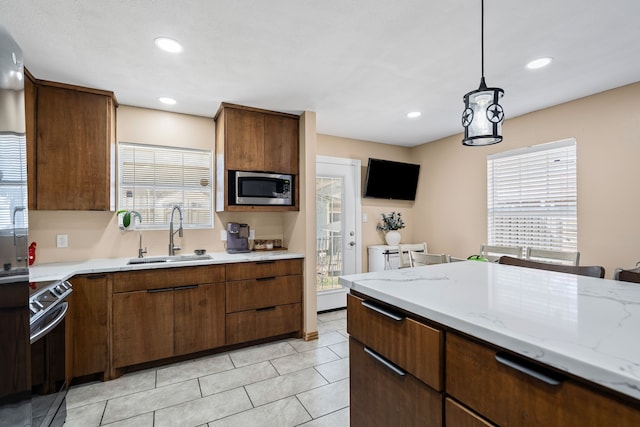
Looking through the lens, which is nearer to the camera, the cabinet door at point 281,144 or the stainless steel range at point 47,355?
the stainless steel range at point 47,355

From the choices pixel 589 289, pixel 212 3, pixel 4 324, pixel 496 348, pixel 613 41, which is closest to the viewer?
pixel 4 324

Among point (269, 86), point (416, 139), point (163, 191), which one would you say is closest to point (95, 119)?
point (163, 191)

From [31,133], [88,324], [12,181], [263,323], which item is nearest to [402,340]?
[12,181]

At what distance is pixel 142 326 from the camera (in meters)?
2.51

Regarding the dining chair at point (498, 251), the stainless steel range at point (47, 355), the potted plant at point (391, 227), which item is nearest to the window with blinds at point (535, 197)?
the dining chair at point (498, 251)

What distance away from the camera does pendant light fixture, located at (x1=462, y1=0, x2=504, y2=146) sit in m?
1.56

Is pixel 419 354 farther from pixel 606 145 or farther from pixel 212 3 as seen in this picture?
pixel 606 145

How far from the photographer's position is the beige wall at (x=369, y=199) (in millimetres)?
4270

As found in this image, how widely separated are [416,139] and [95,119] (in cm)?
390

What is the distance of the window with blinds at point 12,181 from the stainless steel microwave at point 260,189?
239 centimetres

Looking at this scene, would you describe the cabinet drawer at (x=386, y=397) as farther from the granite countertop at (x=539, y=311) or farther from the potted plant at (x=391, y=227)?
the potted plant at (x=391, y=227)

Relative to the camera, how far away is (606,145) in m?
2.73

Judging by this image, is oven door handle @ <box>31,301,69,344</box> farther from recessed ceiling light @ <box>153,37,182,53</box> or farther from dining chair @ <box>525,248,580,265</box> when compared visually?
dining chair @ <box>525,248,580,265</box>

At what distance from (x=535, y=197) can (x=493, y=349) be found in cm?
316
